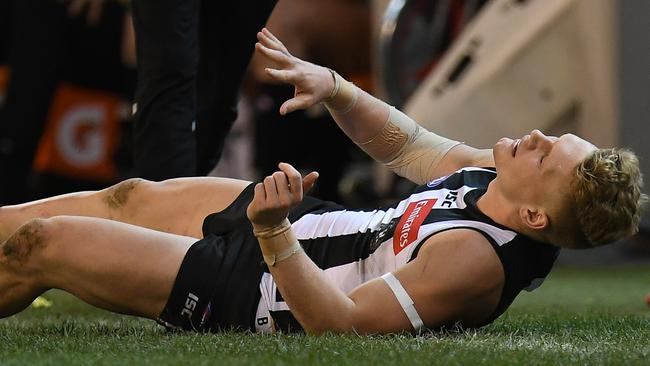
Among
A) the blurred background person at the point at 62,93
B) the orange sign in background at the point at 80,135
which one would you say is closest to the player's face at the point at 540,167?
the blurred background person at the point at 62,93

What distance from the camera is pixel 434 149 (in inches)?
135

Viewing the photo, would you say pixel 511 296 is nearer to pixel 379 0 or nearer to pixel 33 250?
pixel 33 250

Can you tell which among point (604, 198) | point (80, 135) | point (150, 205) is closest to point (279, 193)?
point (604, 198)

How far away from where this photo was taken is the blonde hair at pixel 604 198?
281 centimetres

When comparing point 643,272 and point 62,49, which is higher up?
point 62,49

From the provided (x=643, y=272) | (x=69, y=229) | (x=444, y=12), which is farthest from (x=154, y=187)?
(x=444, y=12)

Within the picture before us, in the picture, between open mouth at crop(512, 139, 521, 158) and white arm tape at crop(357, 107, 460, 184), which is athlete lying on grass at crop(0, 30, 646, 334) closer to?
open mouth at crop(512, 139, 521, 158)

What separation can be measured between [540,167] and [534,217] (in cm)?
11

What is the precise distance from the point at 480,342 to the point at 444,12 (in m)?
4.33

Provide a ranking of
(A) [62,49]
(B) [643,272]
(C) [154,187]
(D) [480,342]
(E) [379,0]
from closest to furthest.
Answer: (D) [480,342], (C) [154,187], (B) [643,272], (A) [62,49], (E) [379,0]

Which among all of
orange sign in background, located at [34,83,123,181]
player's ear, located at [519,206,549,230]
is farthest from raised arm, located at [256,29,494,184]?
orange sign in background, located at [34,83,123,181]

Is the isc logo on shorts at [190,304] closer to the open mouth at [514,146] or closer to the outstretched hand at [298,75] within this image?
the outstretched hand at [298,75]

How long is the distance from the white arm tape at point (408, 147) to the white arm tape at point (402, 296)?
0.70m

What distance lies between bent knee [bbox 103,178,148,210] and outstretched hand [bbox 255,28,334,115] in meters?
0.51
